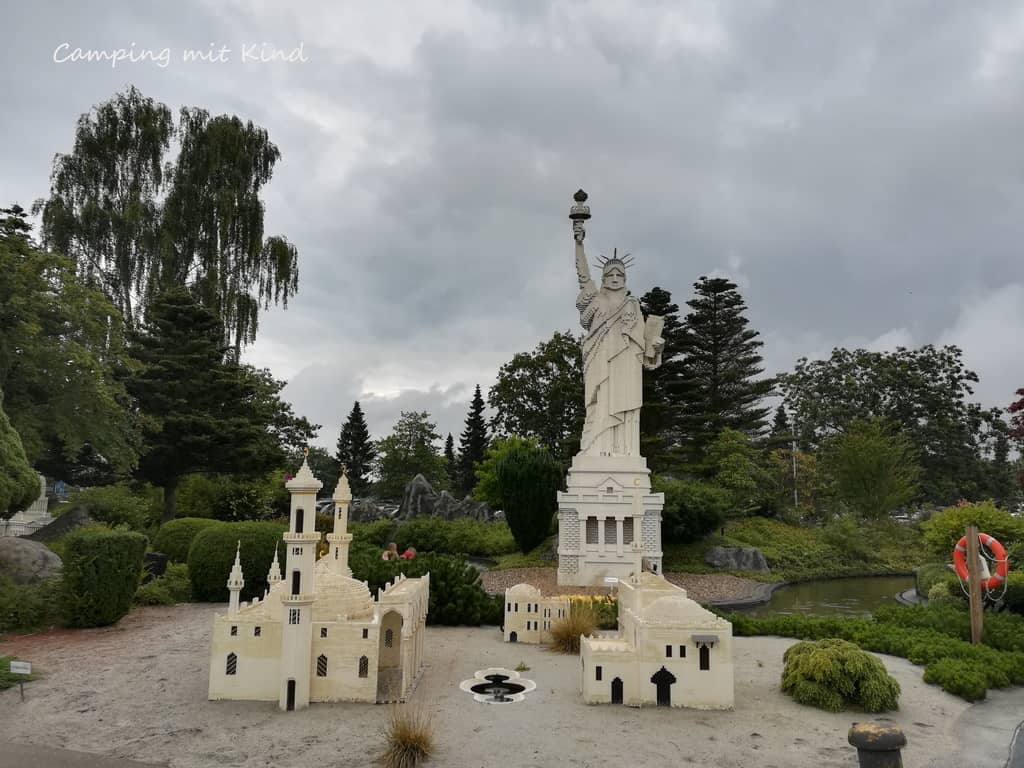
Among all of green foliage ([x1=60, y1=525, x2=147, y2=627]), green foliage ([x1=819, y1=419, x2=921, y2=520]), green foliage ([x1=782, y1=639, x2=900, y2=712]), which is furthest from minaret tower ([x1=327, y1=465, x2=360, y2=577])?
green foliage ([x1=819, y1=419, x2=921, y2=520])

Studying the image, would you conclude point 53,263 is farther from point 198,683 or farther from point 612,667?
point 612,667

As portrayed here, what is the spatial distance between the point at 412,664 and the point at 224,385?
22.0 meters

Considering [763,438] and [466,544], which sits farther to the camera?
[763,438]

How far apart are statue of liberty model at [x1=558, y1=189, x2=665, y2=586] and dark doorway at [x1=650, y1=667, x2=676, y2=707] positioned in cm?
1213

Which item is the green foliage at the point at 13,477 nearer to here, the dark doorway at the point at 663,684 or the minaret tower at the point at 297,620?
the minaret tower at the point at 297,620

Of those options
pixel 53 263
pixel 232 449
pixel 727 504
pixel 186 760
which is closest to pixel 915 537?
pixel 727 504

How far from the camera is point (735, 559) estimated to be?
27.8 m

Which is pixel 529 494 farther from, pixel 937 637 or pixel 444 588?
pixel 937 637

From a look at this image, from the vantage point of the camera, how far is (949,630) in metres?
15.5

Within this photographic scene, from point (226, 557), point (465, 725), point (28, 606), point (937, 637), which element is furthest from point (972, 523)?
point (28, 606)

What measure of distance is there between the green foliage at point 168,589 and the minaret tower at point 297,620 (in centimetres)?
1008

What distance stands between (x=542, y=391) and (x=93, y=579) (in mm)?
35263

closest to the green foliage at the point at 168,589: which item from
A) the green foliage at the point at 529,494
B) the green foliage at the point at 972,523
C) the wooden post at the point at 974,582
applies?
the green foliage at the point at 529,494

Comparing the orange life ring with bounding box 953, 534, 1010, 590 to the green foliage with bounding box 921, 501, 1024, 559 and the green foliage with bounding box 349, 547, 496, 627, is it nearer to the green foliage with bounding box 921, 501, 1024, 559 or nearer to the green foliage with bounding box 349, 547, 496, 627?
the green foliage with bounding box 921, 501, 1024, 559
